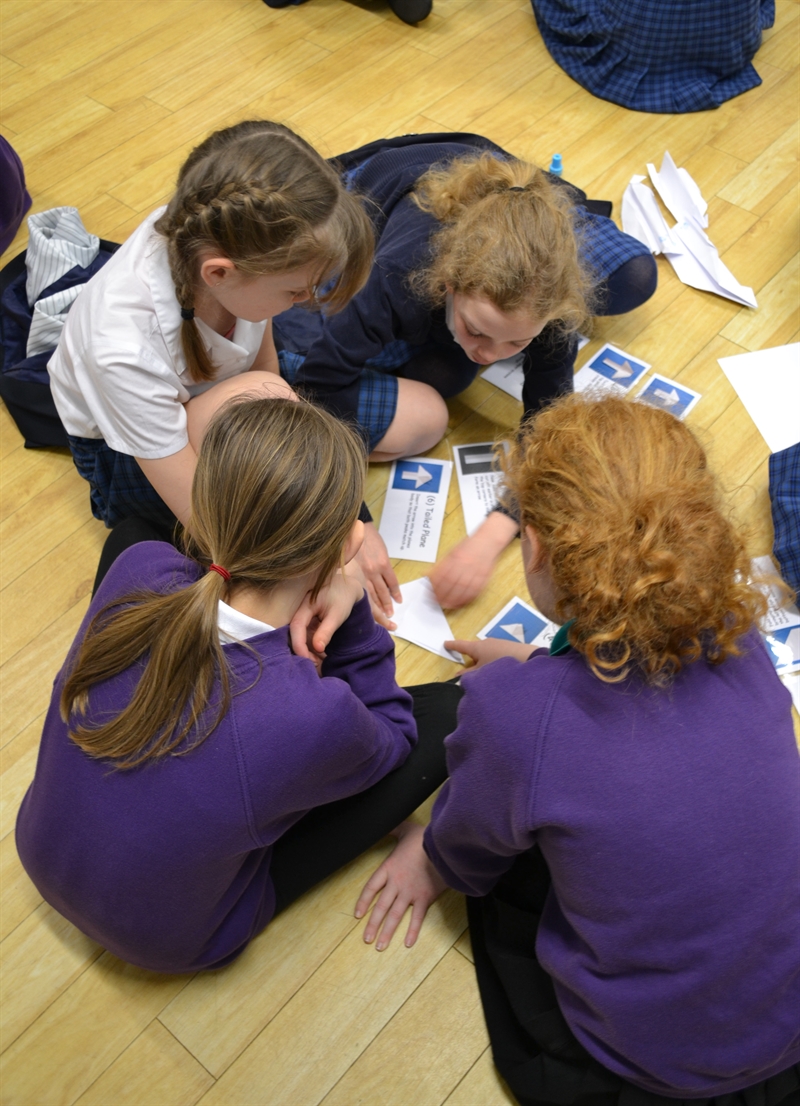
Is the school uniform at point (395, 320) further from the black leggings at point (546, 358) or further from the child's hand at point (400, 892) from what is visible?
the child's hand at point (400, 892)

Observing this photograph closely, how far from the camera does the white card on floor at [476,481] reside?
166 cm

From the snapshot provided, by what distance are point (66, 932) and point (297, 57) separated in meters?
2.27

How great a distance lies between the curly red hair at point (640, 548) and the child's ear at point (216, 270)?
0.52 meters

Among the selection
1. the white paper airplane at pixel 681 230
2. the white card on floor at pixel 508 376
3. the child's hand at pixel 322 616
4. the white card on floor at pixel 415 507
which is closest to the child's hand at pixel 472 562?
the white card on floor at pixel 415 507

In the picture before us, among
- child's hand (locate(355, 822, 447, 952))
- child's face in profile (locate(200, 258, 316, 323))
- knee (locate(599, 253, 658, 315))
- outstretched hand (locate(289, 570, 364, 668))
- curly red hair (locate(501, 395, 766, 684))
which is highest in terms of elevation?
curly red hair (locate(501, 395, 766, 684))

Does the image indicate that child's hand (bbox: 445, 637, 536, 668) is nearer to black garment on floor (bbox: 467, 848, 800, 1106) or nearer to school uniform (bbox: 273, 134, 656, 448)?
black garment on floor (bbox: 467, 848, 800, 1106)

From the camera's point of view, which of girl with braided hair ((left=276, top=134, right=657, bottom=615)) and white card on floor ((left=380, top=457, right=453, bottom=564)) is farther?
white card on floor ((left=380, top=457, right=453, bottom=564))

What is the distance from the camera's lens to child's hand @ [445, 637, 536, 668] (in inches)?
54.7

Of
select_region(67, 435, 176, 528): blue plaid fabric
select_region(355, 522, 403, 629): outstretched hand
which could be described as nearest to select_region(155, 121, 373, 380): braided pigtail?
select_region(67, 435, 176, 528): blue plaid fabric

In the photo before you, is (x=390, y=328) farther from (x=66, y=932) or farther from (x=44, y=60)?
(x=44, y=60)

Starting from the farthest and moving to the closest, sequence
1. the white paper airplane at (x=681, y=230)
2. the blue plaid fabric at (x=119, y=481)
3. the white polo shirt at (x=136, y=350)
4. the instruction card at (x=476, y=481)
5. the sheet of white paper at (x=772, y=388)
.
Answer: the white paper airplane at (x=681, y=230) < the sheet of white paper at (x=772, y=388) < the instruction card at (x=476, y=481) < the blue plaid fabric at (x=119, y=481) < the white polo shirt at (x=136, y=350)

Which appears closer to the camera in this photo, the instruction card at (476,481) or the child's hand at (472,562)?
the child's hand at (472,562)

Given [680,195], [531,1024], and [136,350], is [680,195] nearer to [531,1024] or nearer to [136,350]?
[136,350]

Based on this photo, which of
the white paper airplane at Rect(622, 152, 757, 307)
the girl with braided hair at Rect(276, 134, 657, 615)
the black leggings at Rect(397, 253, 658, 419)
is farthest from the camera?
the white paper airplane at Rect(622, 152, 757, 307)
